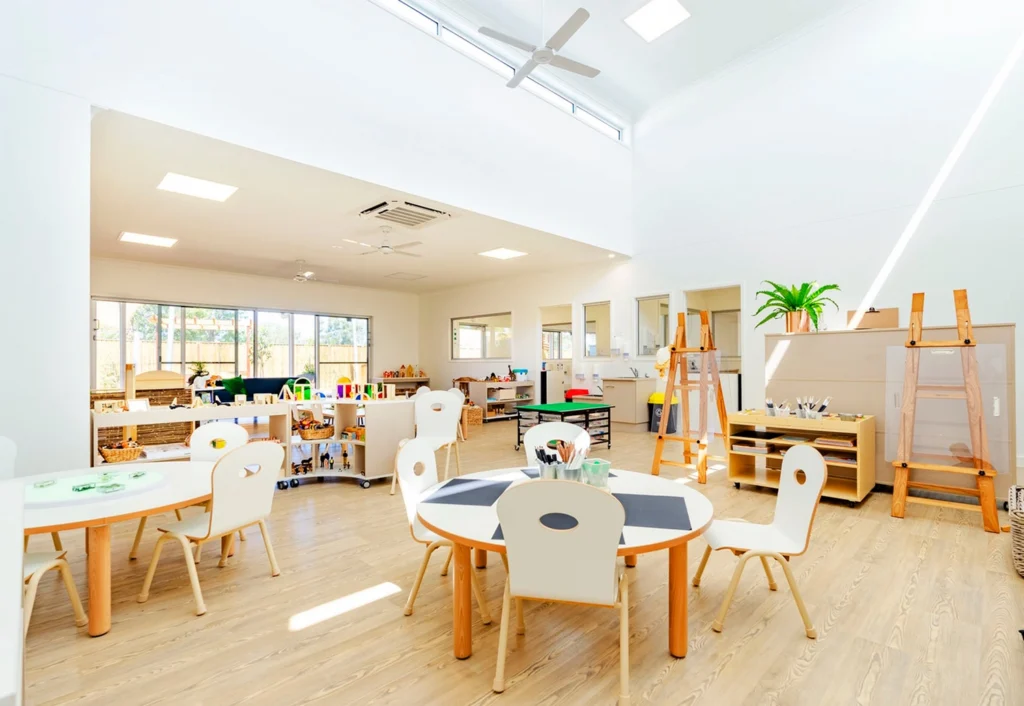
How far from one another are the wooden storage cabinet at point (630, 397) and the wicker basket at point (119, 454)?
6190 millimetres

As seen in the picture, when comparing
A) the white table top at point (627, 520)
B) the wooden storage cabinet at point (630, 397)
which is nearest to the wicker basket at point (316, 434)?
the white table top at point (627, 520)

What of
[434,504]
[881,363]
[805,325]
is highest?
[805,325]

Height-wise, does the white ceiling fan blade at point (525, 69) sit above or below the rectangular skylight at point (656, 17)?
below

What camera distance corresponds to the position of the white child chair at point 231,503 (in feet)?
8.33

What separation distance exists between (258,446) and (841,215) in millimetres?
6884

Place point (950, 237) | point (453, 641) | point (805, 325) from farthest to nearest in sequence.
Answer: point (950, 237) → point (805, 325) → point (453, 641)

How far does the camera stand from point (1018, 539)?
2.82 meters

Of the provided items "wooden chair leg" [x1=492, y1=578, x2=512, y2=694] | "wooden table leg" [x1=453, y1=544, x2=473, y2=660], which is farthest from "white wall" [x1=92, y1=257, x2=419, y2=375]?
"wooden chair leg" [x1=492, y1=578, x2=512, y2=694]

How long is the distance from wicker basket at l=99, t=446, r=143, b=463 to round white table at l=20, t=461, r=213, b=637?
5.41 ft

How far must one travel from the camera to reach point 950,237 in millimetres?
5523

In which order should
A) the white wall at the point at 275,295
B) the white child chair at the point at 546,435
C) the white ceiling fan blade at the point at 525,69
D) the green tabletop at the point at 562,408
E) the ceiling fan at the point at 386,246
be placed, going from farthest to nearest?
1. the white wall at the point at 275,295
2. the ceiling fan at the point at 386,246
3. the green tabletop at the point at 562,408
4. the white ceiling fan blade at the point at 525,69
5. the white child chair at the point at 546,435

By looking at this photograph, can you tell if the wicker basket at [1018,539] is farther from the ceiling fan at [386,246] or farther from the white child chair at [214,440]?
the ceiling fan at [386,246]

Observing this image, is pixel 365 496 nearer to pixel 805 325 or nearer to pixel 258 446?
pixel 258 446

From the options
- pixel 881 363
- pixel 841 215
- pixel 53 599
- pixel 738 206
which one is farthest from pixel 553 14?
pixel 53 599
